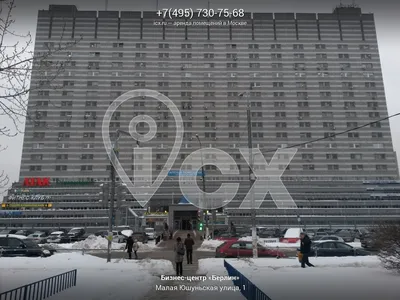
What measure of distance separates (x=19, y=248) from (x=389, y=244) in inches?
744

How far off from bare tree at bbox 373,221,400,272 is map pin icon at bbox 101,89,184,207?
162 feet

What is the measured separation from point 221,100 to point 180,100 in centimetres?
894

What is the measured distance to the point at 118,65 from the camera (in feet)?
214

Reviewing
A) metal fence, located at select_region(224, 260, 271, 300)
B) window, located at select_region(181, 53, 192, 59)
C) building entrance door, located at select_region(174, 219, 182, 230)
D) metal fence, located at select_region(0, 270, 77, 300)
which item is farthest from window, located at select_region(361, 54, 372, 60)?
metal fence, located at select_region(0, 270, 77, 300)

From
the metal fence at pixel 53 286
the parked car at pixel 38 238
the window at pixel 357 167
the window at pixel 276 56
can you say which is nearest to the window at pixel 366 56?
the window at pixel 276 56

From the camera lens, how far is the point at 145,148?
6147 centimetres

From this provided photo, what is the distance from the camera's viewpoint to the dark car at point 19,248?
1736cm

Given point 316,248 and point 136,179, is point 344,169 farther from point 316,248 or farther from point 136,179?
point 316,248

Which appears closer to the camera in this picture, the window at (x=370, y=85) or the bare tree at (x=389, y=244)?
the bare tree at (x=389, y=244)

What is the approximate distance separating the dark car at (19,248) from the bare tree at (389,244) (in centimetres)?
1769

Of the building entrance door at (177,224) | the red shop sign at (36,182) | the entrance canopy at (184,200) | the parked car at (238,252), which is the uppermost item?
the red shop sign at (36,182)

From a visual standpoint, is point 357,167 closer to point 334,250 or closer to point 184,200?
point 184,200

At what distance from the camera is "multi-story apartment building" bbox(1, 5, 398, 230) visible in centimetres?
6072

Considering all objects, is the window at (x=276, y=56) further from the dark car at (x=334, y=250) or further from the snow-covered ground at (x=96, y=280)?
the snow-covered ground at (x=96, y=280)
